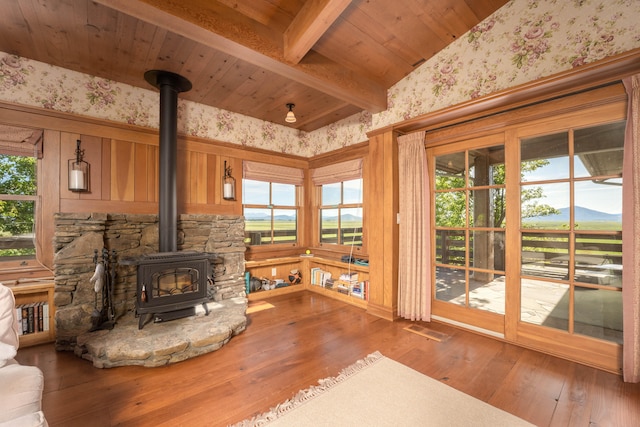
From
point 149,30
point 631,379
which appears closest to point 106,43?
point 149,30

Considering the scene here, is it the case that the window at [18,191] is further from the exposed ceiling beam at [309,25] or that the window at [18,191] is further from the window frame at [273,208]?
the exposed ceiling beam at [309,25]

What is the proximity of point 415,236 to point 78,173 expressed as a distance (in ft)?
11.6

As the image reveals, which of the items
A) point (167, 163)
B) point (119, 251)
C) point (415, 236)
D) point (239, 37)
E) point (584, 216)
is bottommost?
point (119, 251)

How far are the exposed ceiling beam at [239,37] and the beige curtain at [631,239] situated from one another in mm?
2074

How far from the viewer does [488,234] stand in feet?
8.69

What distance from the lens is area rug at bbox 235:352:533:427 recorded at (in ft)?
4.96

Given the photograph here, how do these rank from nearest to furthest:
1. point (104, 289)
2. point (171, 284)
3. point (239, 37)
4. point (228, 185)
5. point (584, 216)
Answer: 1. point (239, 37)
2. point (584, 216)
3. point (104, 289)
4. point (171, 284)
5. point (228, 185)

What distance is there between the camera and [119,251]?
274cm

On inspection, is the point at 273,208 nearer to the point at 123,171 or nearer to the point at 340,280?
the point at 340,280

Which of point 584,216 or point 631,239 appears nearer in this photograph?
point 631,239

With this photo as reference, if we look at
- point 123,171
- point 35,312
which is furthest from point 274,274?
point 35,312

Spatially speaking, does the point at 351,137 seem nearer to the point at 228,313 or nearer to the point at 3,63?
the point at 228,313

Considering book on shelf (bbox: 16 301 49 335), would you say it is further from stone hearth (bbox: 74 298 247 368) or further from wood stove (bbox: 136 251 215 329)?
wood stove (bbox: 136 251 215 329)

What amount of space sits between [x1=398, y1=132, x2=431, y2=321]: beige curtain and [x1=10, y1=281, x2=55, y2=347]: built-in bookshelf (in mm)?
3563
